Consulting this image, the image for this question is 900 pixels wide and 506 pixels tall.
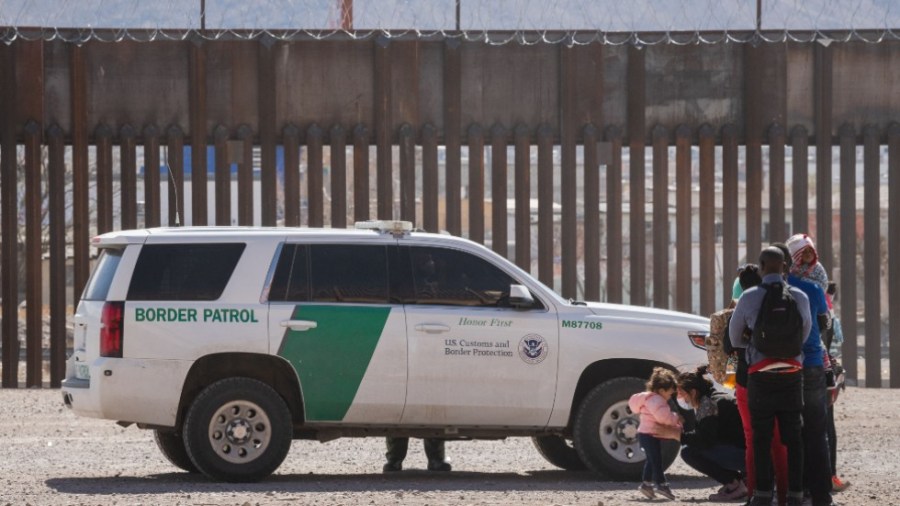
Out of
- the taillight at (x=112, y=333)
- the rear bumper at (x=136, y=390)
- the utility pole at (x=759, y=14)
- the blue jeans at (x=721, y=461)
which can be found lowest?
the blue jeans at (x=721, y=461)

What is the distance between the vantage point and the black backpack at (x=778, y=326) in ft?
28.0

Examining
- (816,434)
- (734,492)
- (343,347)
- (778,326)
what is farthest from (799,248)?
(343,347)

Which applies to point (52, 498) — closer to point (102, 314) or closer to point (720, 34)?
point (102, 314)

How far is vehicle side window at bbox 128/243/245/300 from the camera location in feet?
36.1

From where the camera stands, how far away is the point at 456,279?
1134cm

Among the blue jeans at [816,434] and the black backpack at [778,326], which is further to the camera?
the blue jeans at [816,434]

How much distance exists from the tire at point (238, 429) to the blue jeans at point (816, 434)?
360cm

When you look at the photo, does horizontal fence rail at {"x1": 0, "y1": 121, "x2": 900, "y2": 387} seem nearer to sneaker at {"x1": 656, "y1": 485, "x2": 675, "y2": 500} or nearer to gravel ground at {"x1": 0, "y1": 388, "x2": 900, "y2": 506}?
gravel ground at {"x1": 0, "y1": 388, "x2": 900, "y2": 506}

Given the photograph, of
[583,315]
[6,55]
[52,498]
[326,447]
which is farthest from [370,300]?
[6,55]

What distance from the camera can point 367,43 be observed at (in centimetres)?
1834

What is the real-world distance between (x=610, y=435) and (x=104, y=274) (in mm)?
3662

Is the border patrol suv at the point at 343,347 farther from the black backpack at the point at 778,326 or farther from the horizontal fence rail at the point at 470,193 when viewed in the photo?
the horizontal fence rail at the point at 470,193

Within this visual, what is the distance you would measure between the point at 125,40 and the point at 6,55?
52.2 inches

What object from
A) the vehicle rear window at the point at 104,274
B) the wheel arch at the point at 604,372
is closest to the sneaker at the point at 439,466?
the wheel arch at the point at 604,372
